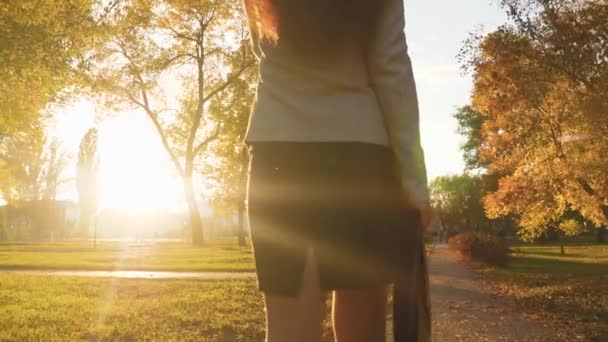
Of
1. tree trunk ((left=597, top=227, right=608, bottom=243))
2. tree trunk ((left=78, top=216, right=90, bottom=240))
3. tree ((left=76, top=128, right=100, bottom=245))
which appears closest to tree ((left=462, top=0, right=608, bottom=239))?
tree trunk ((left=597, top=227, right=608, bottom=243))

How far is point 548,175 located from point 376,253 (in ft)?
49.8

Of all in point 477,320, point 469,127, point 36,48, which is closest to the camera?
point 477,320

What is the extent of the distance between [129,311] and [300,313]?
7587 millimetres

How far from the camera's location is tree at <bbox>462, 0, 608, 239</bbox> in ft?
44.4

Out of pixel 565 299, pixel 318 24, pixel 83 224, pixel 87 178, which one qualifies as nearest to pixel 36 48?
pixel 318 24

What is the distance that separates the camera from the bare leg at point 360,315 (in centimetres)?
168

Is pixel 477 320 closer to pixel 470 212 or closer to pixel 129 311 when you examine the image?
pixel 129 311

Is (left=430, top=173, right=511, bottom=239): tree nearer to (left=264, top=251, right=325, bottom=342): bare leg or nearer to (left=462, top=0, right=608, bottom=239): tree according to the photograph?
(left=462, top=0, right=608, bottom=239): tree

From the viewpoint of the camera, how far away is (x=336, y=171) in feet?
5.26

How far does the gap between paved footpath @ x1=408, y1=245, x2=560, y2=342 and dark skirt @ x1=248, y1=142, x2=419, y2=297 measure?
5.61 m

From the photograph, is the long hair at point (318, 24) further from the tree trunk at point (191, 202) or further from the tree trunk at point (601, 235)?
the tree trunk at point (601, 235)

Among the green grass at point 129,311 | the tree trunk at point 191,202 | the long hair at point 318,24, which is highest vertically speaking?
the tree trunk at point 191,202

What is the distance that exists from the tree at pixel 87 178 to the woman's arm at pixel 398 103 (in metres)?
65.7

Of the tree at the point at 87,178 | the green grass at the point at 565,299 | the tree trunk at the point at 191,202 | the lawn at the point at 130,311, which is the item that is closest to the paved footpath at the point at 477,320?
the green grass at the point at 565,299
